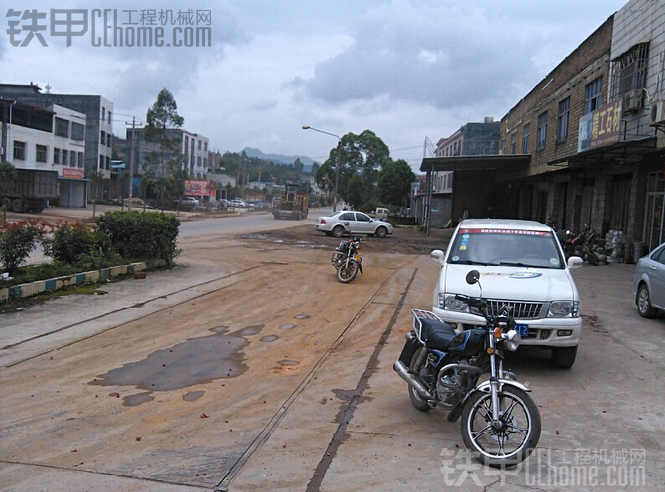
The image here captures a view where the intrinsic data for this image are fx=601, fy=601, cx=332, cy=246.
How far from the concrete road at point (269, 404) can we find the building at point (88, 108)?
201ft

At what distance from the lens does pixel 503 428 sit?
467cm

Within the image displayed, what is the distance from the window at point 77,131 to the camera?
196 ft

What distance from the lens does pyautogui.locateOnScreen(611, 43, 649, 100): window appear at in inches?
735

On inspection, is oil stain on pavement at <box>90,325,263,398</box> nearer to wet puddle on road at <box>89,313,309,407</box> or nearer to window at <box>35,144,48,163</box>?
wet puddle on road at <box>89,313,309,407</box>

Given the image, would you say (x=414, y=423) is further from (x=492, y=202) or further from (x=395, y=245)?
(x=492, y=202)

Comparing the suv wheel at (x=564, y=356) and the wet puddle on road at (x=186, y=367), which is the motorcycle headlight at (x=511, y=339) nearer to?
the suv wheel at (x=564, y=356)

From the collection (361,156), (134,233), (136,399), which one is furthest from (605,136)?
(361,156)

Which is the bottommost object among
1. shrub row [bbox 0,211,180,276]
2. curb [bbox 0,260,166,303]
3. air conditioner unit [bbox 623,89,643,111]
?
curb [bbox 0,260,166,303]

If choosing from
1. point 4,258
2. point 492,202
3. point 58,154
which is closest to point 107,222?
point 4,258

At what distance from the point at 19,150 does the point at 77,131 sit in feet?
35.1

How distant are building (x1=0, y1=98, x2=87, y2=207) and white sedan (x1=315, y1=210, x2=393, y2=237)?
27.8m

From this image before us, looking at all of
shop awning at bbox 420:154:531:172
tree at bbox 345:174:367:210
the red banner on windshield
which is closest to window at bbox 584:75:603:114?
shop awning at bbox 420:154:531:172

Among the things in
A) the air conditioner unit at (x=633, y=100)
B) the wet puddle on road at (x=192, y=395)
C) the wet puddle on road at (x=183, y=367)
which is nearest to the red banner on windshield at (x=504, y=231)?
the wet puddle on road at (x=183, y=367)

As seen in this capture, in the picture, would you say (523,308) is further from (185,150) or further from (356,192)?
(185,150)
